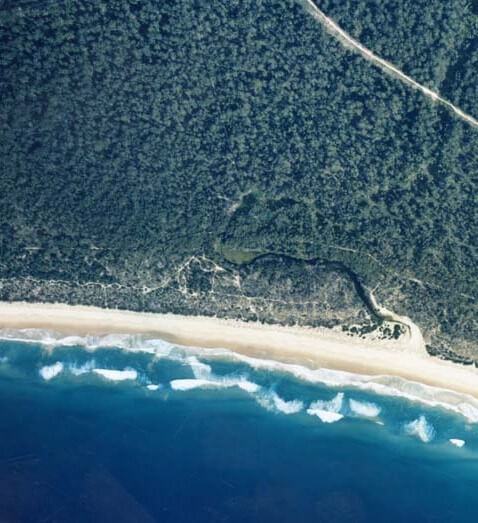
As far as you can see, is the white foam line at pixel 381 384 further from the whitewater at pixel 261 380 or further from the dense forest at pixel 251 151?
the dense forest at pixel 251 151

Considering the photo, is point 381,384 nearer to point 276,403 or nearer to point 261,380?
point 276,403

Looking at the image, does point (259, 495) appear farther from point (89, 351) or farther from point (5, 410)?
point (5, 410)

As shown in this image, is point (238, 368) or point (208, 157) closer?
point (208, 157)

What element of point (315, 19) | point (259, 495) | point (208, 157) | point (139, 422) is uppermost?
point (315, 19)

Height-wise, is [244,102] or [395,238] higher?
[244,102]

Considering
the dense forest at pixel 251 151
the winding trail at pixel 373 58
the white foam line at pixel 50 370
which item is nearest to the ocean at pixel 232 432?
the white foam line at pixel 50 370

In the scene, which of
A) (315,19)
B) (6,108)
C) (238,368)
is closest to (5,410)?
(238,368)

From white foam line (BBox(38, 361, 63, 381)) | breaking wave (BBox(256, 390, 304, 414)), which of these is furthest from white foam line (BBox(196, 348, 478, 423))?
white foam line (BBox(38, 361, 63, 381))
